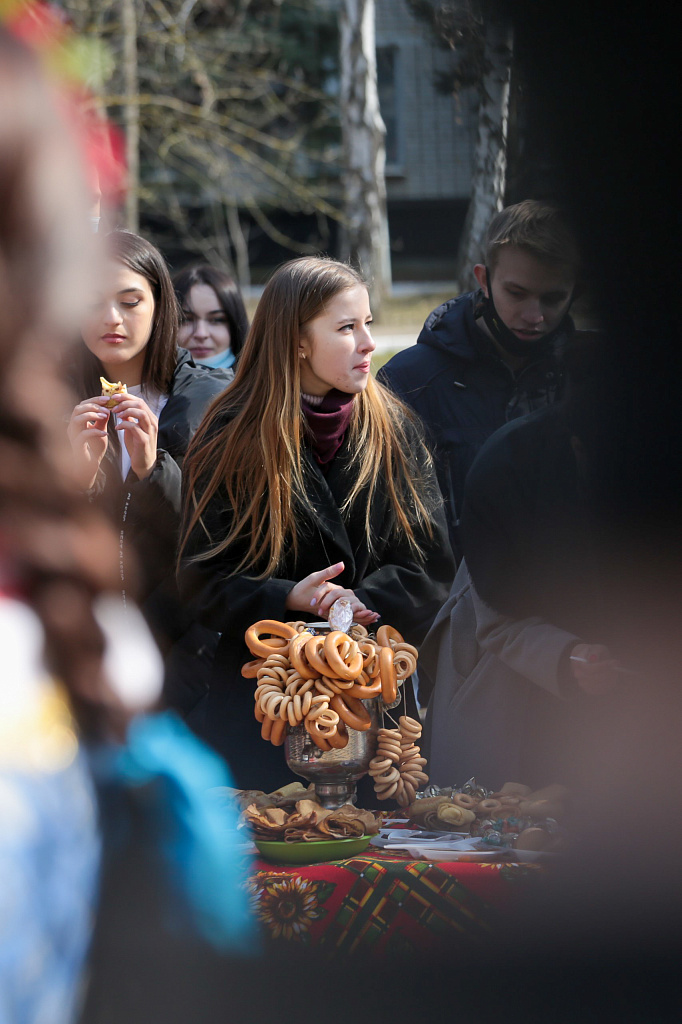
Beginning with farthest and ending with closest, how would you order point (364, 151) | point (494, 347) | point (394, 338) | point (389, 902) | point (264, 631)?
point (364, 151), point (394, 338), point (494, 347), point (264, 631), point (389, 902)

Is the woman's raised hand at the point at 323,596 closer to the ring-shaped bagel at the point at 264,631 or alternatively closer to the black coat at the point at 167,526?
the ring-shaped bagel at the point at 264,631

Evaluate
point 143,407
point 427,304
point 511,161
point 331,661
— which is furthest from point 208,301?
point 331,661

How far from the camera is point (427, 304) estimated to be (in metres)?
2.37

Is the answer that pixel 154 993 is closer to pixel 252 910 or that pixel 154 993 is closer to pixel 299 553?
pixel 252 910

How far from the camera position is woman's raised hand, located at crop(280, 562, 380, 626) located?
1.71 meters

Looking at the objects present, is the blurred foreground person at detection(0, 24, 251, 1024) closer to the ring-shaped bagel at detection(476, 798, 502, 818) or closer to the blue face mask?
the ring-shaped bagel at detection(476, 798, 502, 818)

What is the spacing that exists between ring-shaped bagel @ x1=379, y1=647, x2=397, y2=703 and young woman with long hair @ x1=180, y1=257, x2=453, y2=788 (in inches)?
8.3

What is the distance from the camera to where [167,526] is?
6.40ft

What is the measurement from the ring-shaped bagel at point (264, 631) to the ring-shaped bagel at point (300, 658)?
0.09 feet

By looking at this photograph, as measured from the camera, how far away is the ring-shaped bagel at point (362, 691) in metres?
1.59

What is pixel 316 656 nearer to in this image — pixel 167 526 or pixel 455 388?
pixel 167 526

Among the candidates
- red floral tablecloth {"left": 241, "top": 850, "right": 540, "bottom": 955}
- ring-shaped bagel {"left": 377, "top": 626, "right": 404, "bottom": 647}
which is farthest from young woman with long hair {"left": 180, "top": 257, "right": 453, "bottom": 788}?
red floral tablecloth {"left": 241, "top": 850, "right": 540, "bottom": 955}

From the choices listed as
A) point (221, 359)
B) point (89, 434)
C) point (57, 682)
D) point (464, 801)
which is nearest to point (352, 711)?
point (464, 801)

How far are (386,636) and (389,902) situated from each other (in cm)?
42
